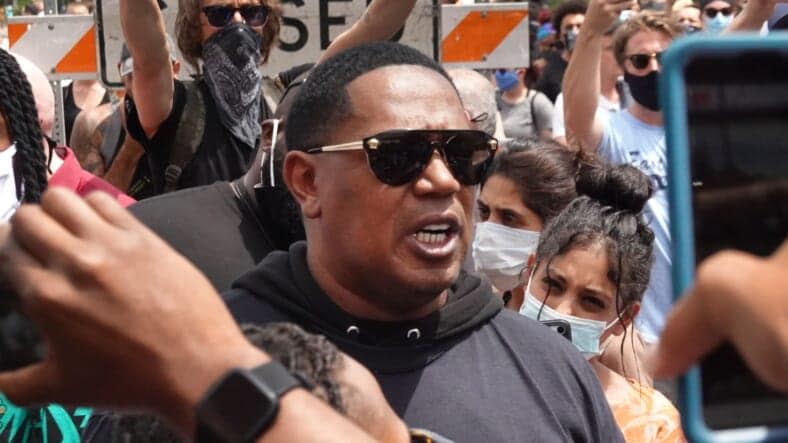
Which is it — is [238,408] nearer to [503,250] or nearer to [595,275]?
[595,275]

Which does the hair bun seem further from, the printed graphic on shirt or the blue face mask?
the blue face mask

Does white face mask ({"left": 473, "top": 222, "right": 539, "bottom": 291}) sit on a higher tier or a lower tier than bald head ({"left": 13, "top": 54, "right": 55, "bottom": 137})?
lower

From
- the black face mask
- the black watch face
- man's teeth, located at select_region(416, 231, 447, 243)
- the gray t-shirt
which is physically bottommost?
the gray t-shirt

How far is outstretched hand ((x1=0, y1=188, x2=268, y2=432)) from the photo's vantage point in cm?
124

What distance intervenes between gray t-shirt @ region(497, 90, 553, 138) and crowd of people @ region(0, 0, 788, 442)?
3287 mm

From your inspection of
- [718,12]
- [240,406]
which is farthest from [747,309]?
[718,12]

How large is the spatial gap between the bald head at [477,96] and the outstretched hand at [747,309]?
383cm

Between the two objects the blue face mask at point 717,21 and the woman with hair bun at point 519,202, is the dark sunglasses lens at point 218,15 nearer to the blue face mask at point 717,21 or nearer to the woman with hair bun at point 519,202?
the woman with hair bun at point 519,202

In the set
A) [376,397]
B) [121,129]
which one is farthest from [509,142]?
[376,397]

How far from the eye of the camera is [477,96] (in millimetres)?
5336

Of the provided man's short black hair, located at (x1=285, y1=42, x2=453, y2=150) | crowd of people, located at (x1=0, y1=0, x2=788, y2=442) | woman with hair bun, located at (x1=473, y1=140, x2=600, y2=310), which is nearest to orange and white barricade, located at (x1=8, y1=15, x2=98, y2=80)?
crowd of people, located at (x1=0, y1=0, x2=788, y2=442)

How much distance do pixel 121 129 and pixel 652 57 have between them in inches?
91.4

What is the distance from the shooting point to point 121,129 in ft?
18.4

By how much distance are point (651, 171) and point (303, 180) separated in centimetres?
314
